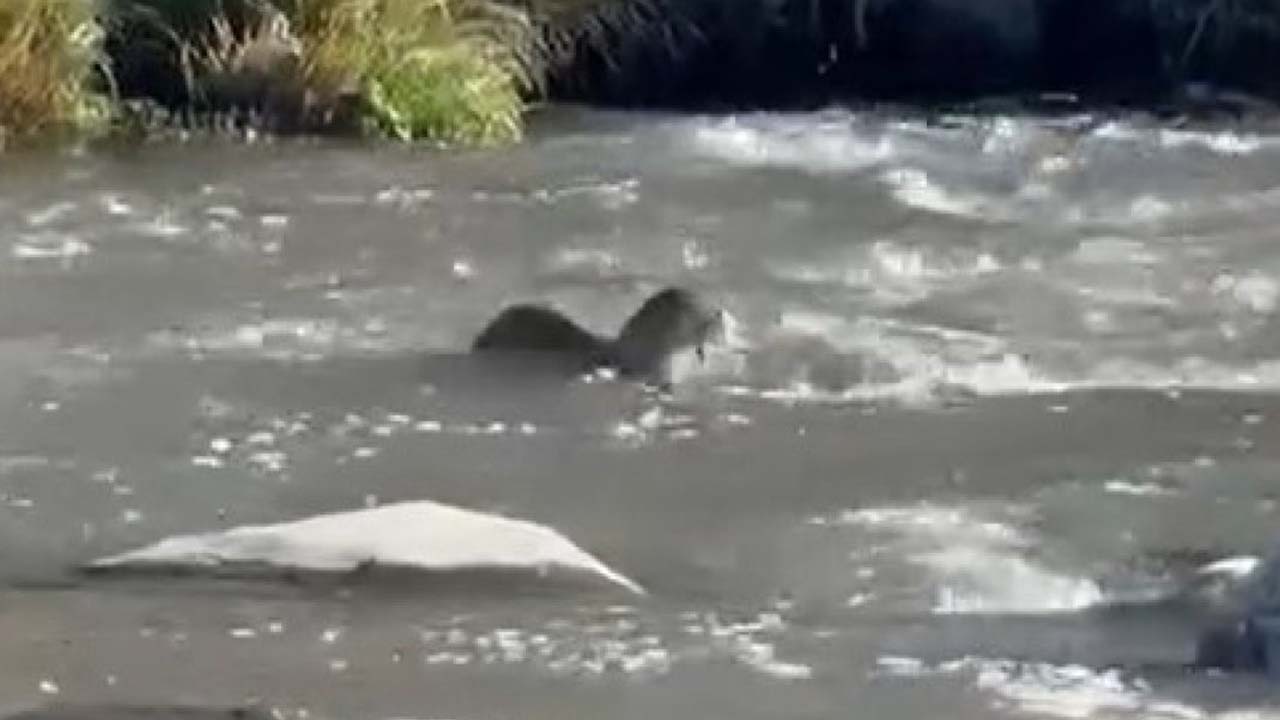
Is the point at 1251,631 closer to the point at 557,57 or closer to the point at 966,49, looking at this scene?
the point at 557,57

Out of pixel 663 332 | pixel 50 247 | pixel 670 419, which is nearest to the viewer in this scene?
pixel 670 419

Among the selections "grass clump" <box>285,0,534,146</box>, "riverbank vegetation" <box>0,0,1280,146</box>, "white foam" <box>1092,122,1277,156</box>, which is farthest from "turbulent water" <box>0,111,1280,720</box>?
"riverbank vegetation" <box>0,0,1280,146</box>

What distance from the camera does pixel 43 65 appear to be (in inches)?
736

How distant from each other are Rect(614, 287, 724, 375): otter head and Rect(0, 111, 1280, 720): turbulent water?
0.17 m

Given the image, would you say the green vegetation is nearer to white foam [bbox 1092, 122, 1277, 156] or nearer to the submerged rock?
white foam [bbox 1092, 122, 1277, 156]

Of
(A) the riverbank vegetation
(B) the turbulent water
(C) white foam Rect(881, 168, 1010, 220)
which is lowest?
(B) the turbulent water

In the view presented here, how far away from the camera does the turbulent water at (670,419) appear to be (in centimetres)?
897

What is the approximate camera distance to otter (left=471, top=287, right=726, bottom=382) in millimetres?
13016

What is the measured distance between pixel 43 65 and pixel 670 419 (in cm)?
723

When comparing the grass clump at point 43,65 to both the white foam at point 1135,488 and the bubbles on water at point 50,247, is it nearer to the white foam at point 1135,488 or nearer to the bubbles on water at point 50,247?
the bubbles on water at point 50,247

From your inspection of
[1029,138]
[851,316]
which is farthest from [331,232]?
[1029,138]

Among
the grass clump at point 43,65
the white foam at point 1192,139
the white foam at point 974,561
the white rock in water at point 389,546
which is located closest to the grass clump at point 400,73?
the grass clump at point 43,65

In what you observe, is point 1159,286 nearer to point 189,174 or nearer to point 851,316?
point 851,316

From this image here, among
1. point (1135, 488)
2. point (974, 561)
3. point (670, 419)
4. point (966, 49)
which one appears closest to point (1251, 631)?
point (974, 561)
